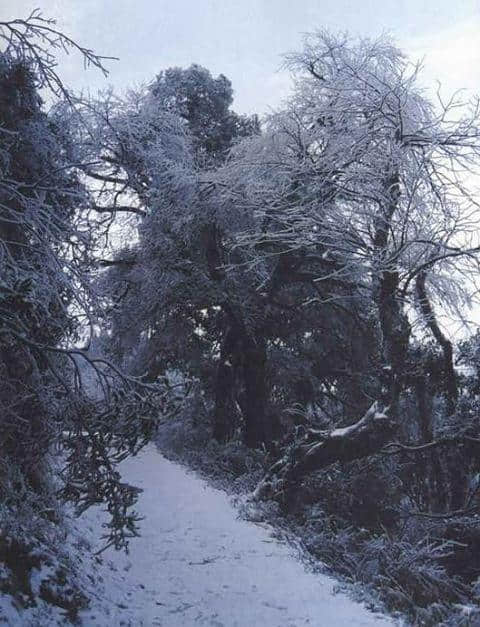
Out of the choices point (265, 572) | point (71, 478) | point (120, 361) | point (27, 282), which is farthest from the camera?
point (120, 361)

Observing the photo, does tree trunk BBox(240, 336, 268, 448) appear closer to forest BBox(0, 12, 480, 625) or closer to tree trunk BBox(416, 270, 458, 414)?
forest BBox(0, 12, 480, 625)

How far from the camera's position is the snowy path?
17.9ft

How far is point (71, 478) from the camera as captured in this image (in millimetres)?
4852

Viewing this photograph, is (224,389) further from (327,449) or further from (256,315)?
(327,449)

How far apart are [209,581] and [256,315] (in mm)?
9000

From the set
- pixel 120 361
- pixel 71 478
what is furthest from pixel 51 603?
pixel 120 361

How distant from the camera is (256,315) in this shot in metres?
14.8

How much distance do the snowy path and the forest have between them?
22.1 inches

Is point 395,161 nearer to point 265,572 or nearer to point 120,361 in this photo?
point 265,572

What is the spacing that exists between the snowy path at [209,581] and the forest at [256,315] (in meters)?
0.56

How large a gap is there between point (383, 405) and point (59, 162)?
6.72 meters

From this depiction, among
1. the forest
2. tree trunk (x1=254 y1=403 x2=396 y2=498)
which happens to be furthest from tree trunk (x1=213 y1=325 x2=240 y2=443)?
tree trunk (x1=254 y1=403 x2=396 y2=498)

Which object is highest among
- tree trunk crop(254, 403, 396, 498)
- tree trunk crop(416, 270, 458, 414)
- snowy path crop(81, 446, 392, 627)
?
tree trunk crop(416, 270, 458, 414)

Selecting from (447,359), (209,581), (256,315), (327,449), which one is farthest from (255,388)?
(209,581)
